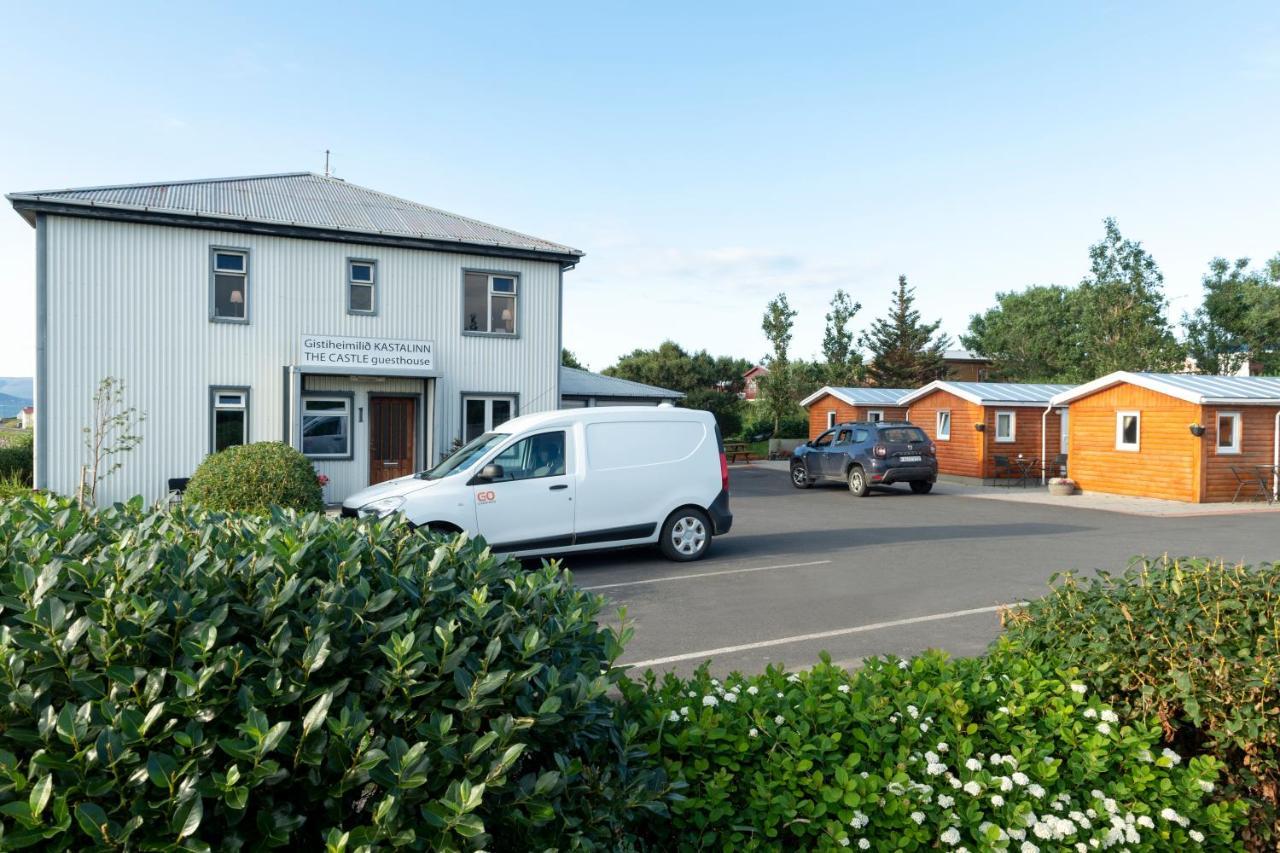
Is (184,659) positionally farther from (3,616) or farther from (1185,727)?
(1185,727)

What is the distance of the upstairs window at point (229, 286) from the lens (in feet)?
58.1

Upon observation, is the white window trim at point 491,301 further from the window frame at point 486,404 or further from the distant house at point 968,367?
the distant house at point 968,367

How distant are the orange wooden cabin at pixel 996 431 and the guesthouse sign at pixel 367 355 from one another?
18.0 metres

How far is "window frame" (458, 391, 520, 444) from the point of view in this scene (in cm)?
1984

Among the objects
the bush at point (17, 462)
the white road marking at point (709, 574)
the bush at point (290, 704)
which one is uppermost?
the bush at point (290, 704)

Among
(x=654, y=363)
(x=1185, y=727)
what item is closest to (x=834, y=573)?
(x=1185, y=727)

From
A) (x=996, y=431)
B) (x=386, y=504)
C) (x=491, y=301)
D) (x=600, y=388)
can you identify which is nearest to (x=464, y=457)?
(x=386, y=504)

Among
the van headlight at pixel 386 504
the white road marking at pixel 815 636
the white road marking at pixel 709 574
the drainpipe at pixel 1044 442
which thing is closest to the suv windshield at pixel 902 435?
the drainpipe at pixel 1044 442

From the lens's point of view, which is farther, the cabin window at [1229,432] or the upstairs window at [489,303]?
the cabin window at [1229,432]

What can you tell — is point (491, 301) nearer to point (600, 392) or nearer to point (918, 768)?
point (600, 392)

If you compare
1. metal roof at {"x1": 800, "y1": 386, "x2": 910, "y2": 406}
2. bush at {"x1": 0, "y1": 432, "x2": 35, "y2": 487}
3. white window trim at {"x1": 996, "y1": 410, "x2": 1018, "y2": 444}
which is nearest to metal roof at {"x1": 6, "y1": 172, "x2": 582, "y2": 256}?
bush at {"x1": 0, "y1": 432, "x2": 35, "y2": 487}

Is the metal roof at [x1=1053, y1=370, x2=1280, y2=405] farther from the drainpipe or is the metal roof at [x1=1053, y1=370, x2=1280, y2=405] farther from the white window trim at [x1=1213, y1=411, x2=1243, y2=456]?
the drainpipe

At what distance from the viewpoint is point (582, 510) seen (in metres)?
10.8

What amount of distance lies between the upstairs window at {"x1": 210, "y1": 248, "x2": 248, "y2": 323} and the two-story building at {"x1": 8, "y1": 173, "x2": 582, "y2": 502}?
29 mm
